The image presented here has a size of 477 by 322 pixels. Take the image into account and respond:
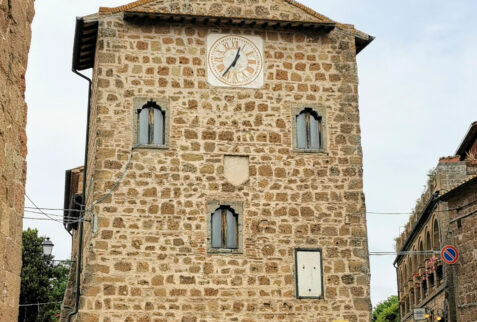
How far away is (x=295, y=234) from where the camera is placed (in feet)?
53.0

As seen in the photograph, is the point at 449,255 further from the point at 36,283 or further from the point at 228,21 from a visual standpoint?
the point at 36,283

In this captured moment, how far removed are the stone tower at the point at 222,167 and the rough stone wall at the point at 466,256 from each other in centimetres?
773

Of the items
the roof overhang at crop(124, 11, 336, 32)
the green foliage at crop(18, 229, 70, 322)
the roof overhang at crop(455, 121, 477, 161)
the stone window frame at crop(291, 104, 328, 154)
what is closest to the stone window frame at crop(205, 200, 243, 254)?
the stone window frame at crop(291, 104, 328, 154)

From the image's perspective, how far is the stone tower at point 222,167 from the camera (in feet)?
50.8

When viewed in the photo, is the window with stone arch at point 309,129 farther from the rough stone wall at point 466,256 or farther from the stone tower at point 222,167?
the rough stone wall at point 466,256

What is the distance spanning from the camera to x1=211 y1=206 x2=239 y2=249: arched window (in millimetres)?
15891

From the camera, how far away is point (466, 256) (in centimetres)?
2322

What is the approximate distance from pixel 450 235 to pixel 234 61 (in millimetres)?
11036

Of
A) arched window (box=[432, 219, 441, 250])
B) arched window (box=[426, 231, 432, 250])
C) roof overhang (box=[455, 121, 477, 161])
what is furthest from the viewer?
arched window (box=[426, 231, 432, 250])

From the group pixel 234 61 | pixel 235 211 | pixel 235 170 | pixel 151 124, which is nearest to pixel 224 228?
pixel 235 211

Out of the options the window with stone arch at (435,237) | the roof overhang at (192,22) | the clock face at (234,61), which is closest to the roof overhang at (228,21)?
the roof overhang at (192,22)

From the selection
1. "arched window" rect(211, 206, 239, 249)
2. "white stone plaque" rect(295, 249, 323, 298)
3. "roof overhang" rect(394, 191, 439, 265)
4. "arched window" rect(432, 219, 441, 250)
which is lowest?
"white stone plaque" rect(295, 249, 323, 298)

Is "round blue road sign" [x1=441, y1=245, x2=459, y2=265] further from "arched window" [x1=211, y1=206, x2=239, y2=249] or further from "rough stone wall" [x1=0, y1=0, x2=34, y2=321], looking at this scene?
"rough stone wall" [x1=0, y1=0, x2=34, y2=321]

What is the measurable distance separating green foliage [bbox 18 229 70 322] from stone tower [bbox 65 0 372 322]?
2003 centimetres
